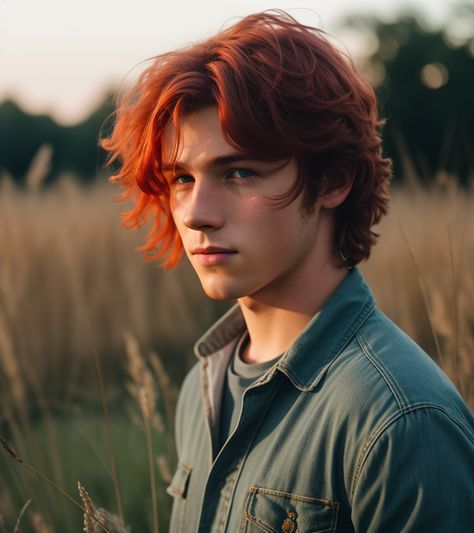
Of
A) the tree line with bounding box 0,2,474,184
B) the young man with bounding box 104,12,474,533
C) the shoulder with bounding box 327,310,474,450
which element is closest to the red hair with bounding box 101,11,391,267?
the young man with bounding box 104,12,474,533

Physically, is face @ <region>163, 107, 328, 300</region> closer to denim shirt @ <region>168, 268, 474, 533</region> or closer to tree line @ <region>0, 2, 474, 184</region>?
denim shirt @ <region>168, 268, 474, 533</region>

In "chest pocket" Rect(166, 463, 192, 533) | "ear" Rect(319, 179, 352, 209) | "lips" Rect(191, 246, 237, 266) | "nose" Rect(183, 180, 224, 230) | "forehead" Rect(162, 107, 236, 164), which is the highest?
"forehead" Rect(162, 107, 236, 164)

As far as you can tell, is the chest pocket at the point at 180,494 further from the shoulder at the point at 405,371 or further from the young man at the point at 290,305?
the shoulder at the point at 405,371

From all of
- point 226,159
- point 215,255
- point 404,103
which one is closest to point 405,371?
point 215,255

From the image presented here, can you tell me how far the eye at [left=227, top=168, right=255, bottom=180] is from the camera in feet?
4.95

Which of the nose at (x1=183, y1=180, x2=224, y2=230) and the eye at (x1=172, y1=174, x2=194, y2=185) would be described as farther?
the eye at (x1=172, y1=174, x2=194, y2=185)

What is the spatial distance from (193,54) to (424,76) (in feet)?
84.1

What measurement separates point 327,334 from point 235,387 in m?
0.32

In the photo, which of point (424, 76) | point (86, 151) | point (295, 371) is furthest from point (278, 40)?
point (86, 151)

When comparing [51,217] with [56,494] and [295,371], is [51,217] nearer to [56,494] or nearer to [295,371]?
[56,494]

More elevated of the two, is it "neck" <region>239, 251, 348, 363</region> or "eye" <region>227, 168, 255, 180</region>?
"eye" <region>227, 168, 255, 180</region>

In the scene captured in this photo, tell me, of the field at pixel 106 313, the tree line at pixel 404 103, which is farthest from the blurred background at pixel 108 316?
the tree line at pixel 404 103

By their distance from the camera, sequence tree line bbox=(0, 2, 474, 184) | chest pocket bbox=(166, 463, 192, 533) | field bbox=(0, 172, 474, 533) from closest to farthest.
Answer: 1. chest pocket bbox=(166, 463, 192, 533)
2. field bbox=(0, 172, 474, 533)
3. tree line bbox=(0, 2, 474, 184)

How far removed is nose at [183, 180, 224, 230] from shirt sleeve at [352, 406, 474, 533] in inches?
22.7
